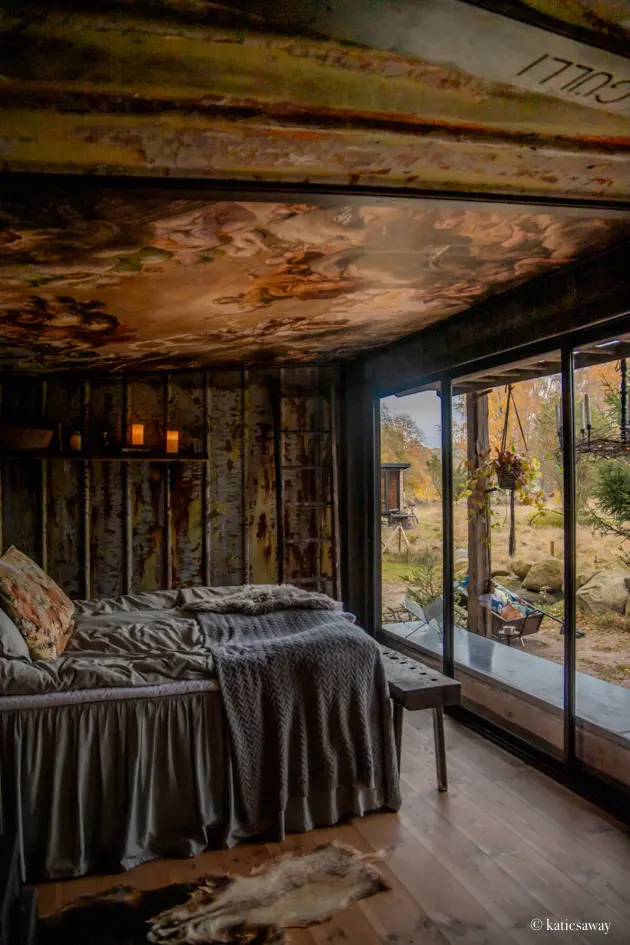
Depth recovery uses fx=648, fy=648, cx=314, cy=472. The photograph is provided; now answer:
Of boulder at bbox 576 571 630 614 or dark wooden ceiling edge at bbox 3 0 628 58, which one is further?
boulder at bbox 576 571 630 614

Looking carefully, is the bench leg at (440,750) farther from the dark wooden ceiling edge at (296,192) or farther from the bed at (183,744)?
the dark wooden ceiling edge at (296,192)

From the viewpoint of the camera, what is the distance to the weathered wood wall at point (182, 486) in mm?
5180

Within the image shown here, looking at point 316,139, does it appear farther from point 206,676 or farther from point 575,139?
point 206,676

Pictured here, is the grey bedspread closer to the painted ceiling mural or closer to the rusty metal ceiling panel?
the painted ceiling mural

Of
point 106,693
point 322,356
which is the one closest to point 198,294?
point 106,693

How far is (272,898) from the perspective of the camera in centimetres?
237

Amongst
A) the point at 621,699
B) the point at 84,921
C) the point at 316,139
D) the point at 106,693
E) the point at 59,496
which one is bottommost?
the point at 84,921

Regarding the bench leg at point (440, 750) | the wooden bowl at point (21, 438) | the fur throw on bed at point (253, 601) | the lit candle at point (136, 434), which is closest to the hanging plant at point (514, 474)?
the fur throw on bed at point (253, 601)

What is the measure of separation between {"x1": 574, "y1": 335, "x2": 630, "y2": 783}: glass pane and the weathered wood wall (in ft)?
8.79

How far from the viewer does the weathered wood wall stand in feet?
17.0

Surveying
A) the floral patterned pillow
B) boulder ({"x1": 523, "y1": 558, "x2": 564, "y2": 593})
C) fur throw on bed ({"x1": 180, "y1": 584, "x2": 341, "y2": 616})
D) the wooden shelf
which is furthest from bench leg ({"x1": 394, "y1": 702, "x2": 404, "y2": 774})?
the wooden shelf

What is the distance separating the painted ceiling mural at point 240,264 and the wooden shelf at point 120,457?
910mm

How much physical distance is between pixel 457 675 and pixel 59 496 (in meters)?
3.35

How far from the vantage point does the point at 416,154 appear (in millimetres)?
1723
